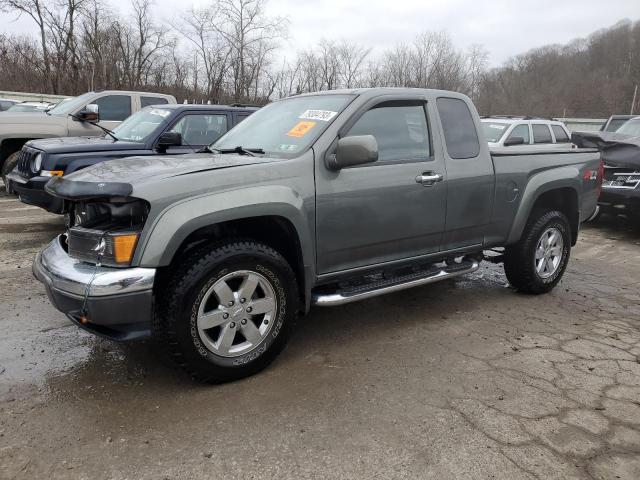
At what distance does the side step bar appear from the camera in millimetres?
3476

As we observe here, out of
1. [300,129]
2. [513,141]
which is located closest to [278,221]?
[300,129]

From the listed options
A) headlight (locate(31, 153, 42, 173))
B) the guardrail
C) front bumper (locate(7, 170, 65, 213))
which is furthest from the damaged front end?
the guardrail

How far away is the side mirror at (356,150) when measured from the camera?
3.26 metres

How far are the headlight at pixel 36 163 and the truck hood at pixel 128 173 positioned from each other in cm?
341

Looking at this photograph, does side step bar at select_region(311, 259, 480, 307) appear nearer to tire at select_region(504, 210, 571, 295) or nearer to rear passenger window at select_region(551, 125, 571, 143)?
tire at select_region(504, 210, 571, 295)

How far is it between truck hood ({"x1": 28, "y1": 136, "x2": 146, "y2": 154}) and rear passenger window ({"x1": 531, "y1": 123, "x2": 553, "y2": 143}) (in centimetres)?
906

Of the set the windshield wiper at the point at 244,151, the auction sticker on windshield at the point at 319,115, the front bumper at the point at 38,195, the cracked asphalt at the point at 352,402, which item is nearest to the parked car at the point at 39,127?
the front bumper at the point at 38,195

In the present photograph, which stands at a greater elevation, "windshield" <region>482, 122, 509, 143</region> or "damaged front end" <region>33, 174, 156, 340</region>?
"windshield" <region>482, 122, 509, 143</region>

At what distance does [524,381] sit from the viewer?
3.29 meters

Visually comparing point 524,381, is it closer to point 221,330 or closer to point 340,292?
point 340,292

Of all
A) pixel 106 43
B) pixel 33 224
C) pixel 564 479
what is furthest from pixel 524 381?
pixel 106 43

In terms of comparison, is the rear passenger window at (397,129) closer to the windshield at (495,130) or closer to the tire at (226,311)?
the tire at (226,311)

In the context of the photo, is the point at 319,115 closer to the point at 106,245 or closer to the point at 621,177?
the point at 106,245

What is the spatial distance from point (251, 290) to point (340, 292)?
2.39ft
